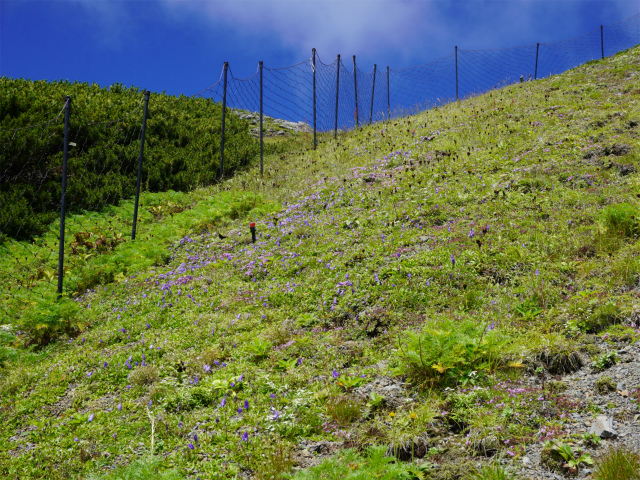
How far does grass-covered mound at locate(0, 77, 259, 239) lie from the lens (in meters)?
12.0

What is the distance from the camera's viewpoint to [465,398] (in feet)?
11.7

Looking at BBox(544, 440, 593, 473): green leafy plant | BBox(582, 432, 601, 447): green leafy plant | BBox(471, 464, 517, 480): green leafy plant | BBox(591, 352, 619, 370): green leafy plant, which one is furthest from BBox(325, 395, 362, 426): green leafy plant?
BBox(591, 352, 619, 370): green leafy plant

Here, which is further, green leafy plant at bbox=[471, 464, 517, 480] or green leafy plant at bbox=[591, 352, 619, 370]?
green leafy plant at bbox=[591, 352, 619, 370]

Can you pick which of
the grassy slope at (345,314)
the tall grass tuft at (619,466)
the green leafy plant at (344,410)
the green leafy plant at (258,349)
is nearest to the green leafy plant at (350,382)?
the grassy slope at (345,314)

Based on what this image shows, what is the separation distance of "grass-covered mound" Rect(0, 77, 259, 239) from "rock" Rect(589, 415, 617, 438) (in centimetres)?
1064

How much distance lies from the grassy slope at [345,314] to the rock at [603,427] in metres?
0.24

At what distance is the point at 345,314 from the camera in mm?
5781

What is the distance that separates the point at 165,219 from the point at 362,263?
7.58 metres

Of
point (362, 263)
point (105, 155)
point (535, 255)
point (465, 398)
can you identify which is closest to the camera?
point (465, 398)

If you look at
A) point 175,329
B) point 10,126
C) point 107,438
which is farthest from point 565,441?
point 10,126

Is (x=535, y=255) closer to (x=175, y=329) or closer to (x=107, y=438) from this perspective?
(x=175, y=329)

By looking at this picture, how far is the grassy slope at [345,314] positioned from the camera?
3.77 m

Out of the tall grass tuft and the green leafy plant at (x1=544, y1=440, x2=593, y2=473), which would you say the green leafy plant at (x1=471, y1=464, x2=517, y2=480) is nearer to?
the green leafy plant at (x1=544, y1=440, x2=593, y2=473)

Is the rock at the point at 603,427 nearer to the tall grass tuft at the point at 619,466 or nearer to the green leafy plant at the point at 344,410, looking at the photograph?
the tall grass tuft at the point at 619,466
